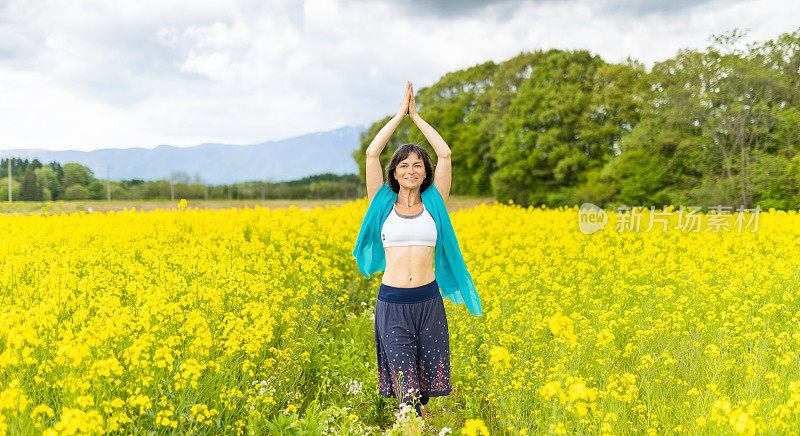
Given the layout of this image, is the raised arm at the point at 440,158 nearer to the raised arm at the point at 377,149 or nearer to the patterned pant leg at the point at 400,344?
the raised arm at the point at 377,149

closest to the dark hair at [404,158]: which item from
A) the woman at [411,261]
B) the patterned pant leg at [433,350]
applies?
the woman at [411,261]

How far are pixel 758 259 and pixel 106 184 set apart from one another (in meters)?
23.9

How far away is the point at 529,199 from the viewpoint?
91.2 ft

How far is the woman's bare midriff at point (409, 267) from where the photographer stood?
3176mm

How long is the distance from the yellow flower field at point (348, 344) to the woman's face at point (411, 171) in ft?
4.33

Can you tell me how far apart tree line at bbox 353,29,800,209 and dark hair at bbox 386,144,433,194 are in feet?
45.4

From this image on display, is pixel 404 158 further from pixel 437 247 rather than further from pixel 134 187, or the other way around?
pixel 134 187

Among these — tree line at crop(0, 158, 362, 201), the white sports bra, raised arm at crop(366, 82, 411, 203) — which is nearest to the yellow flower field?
the white sports bra

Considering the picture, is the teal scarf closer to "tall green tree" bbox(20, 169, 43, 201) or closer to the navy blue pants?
the navy blue pants

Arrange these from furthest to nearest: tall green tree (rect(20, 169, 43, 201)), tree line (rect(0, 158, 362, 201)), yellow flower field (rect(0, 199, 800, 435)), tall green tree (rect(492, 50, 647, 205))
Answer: tall green tree (rect(492, 50, 647, 205)) < tree line (rect(0, 158, 362, 201)) < tall green tree (rect(20, 169, 43, 201)) < yellow flower field (rect(0, 199, 800, 435))

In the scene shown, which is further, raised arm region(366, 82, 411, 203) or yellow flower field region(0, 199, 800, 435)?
raised arm region(366, 82, 411, 203)

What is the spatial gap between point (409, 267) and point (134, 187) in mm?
22871

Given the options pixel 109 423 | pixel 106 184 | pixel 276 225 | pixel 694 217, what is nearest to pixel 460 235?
pixel 276 225

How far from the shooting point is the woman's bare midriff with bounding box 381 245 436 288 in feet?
10.4
